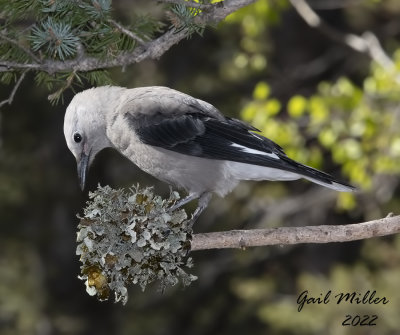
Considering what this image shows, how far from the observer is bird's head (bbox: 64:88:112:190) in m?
3.96

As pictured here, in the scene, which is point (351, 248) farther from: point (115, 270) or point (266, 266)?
point (115, 270)

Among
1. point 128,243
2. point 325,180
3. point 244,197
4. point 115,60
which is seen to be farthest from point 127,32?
point 244,197

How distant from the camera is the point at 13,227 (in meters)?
8.84

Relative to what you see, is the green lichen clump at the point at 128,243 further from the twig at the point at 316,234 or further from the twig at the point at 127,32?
the twig at the point at 127,32

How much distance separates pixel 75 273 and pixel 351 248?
3195 millimetres

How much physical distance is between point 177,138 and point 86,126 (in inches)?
21.7

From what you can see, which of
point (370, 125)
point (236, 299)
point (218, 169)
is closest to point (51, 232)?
point (236, 299)

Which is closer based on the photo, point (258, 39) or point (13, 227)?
point (258, 39)

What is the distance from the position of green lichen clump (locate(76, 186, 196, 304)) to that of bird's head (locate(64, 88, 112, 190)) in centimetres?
59

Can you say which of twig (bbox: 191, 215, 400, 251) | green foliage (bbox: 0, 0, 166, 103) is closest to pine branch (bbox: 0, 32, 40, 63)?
green foliage (bbox: 0, 0, 166, 103)

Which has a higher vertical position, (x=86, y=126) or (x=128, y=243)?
(x=86, y=126)

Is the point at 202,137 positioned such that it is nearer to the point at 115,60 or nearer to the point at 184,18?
the point at 115,60

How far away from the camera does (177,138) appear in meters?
3.92

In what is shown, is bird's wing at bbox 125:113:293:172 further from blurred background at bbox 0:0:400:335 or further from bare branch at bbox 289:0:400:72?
bare branch at bbox 289:0:400:72
